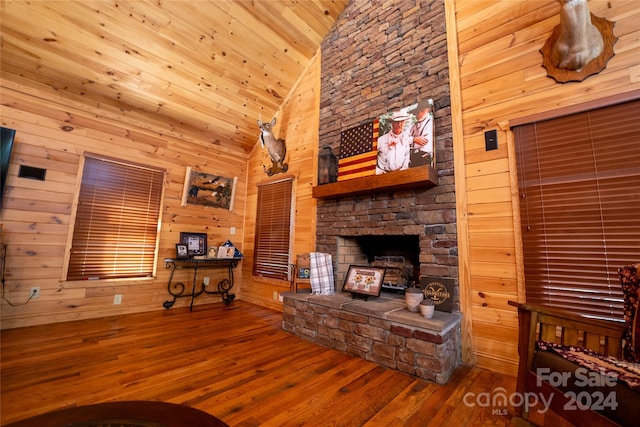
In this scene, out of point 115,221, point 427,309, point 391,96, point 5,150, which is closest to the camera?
point 427,309

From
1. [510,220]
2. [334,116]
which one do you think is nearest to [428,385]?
[510,220]

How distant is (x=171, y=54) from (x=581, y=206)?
422 centimetres

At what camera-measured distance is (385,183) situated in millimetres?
2480

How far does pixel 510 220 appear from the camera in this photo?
80.7 inches

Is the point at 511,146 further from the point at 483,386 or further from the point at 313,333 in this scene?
the point at 313,333

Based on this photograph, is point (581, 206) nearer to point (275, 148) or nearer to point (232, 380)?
point (232, 380)

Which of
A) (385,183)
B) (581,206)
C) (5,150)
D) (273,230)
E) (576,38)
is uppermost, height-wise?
(576,38)

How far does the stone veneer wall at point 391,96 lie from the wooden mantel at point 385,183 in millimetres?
115

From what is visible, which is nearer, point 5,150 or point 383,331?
point 383,331

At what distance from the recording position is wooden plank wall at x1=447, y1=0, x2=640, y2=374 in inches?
76.4

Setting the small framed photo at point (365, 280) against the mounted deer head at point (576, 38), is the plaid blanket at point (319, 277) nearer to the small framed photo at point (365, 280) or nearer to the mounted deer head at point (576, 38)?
the small framed photo at point (365, 280)

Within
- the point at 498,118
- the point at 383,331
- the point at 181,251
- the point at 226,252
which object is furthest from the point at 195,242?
the point at 498,118

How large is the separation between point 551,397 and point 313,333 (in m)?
1.81

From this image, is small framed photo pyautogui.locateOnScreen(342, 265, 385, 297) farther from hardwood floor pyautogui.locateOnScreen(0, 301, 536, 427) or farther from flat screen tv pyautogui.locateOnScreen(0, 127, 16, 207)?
flat screen tv pyautogui.locateOnScreen(0, 127, 16, 207)
